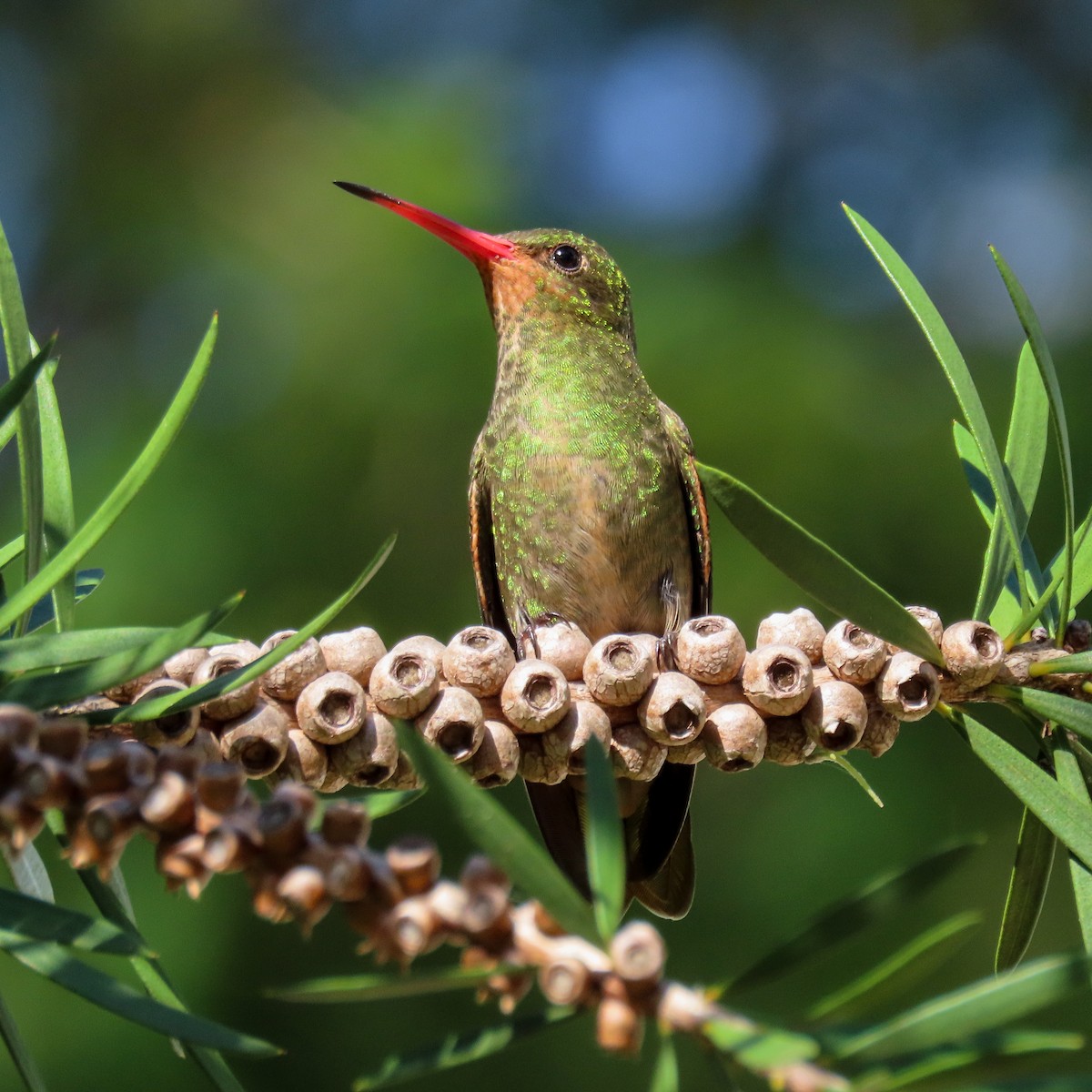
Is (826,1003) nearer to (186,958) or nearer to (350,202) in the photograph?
(186,958)

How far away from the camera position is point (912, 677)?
1398 millimetres

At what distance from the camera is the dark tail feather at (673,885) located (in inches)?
112

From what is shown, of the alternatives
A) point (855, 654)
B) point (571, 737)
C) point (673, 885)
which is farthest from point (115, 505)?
point (673, 885)

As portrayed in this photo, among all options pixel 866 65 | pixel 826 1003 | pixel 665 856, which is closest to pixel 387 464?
pixel 665 856

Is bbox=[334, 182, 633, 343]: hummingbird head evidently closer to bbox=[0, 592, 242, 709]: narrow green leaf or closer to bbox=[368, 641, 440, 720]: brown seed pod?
bbox=[368, 641, 440, 720]: brown seed pod

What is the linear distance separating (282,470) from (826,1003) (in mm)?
4286

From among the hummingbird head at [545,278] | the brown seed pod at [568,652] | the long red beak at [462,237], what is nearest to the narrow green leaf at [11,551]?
the brown seed pod at [568,652]

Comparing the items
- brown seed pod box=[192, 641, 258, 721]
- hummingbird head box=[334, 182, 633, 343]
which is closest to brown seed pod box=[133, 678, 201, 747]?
brown seed pod box=[192, 641, 258, 721]

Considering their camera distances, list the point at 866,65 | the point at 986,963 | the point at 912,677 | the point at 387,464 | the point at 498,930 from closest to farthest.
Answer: the point at 498,930, the point at 912,677, the point at 986,963, the point at 387,464, the point at 866,65

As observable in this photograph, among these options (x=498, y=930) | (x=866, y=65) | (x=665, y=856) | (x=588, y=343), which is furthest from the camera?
(x=866, y=65)

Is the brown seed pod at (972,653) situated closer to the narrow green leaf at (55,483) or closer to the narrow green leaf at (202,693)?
the narrow green leaf at (202,693)

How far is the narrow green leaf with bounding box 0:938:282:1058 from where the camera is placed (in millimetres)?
781

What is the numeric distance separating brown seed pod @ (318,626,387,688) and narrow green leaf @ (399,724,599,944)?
0.66m

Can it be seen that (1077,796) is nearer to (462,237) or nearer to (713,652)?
(713,652)
